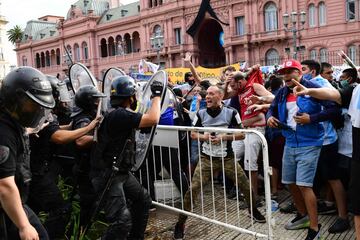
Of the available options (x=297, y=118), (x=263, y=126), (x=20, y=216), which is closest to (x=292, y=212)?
(x=263, y=126)

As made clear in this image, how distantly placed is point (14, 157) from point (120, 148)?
4.33 ft

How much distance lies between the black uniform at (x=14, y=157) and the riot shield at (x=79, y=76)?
2616mm

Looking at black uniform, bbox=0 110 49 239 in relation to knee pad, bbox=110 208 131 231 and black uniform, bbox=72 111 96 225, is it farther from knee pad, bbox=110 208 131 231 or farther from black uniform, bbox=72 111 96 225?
black uniform, bbox=72 111 96 225

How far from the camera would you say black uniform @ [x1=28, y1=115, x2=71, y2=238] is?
3.75 meters

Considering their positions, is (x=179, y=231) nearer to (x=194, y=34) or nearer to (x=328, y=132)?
(x=328, y=132)

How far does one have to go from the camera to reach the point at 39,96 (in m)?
2.48

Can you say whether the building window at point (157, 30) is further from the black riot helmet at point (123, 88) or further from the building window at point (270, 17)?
the black riot helmet at point (123, 88)

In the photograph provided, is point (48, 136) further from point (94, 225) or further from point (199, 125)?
point (199, 125)

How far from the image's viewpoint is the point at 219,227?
4645 millimetres

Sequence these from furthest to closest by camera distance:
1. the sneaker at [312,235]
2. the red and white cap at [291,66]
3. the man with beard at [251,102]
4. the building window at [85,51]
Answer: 1. the building window at [85,51]
2. the man with beard at [251,102]
3. the red and white cap at [291,66]
4. the sneaker at [312,235]

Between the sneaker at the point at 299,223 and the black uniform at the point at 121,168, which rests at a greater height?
the black uniform at the point at 121,168

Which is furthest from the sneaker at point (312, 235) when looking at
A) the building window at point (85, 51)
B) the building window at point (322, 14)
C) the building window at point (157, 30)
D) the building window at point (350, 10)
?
the building window at point (85, 51)

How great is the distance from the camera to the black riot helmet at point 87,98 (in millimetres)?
4055

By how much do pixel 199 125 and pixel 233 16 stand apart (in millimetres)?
35579
